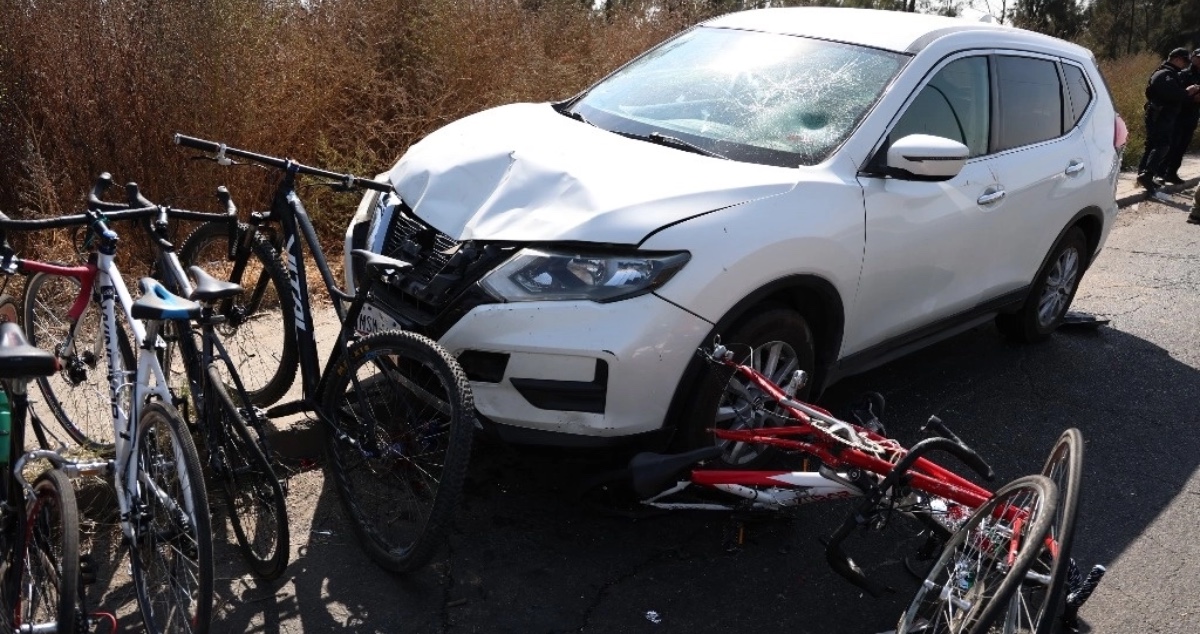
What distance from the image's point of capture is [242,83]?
277 inches

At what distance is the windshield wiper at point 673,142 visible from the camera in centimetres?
448

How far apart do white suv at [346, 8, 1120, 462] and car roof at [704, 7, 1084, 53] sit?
0.07ft

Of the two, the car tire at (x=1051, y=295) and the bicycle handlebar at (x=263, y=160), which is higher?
the bicycle handlebar at (x=263, y=160)

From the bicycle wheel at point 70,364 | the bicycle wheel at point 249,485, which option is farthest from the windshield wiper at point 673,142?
the bicycle wheel at point 70,364

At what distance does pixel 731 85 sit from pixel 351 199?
3.61m

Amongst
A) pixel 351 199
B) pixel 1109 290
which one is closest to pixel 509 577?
pixel 351 199

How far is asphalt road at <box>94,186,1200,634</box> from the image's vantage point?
11.9 ft

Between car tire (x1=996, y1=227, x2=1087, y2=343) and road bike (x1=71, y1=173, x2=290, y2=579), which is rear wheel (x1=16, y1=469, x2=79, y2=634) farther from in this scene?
car tire (x1=996, y1=227, x2=1087, y2=343)

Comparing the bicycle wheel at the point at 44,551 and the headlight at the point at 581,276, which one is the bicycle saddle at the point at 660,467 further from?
the bicycle wheel at the point at 44,551

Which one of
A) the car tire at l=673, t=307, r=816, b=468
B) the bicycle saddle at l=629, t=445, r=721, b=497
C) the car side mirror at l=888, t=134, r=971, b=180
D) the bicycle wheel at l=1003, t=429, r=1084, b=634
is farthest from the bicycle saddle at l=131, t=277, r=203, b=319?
the car side mirror at l=888, t=134, r=971, b=180

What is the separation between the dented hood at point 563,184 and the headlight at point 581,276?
0.07m

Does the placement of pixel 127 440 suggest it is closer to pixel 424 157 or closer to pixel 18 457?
pixel 18 457

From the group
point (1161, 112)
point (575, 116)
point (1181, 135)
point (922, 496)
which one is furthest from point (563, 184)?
point (1181, 135)

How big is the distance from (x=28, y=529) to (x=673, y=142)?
2.76m
